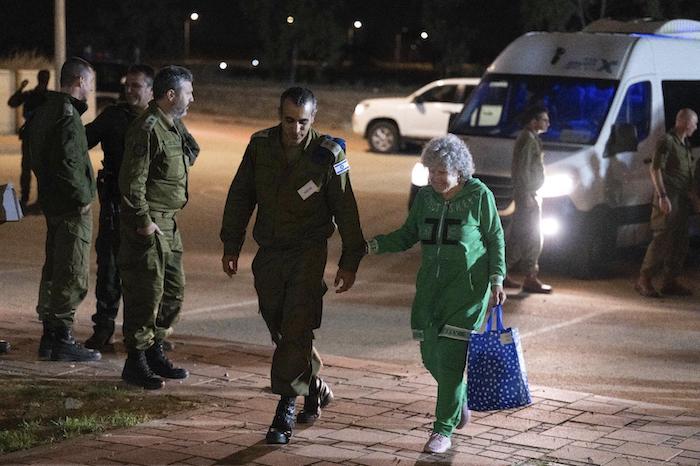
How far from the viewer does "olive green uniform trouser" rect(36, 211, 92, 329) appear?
8.70m

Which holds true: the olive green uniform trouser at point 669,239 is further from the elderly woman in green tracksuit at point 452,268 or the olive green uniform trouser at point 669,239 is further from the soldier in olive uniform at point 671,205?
the elderly woman in green tracksuit at point 452,268

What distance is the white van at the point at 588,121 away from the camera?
43.6ft

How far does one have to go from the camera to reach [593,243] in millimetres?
13375

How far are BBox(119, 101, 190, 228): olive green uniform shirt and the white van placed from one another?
5.48m

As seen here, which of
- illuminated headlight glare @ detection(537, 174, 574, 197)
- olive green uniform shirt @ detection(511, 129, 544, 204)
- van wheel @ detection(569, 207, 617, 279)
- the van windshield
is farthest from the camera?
the van windshield

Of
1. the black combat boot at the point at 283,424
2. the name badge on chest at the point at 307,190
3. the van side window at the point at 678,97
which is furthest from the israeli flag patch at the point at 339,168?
the van side window at the point at 678,97

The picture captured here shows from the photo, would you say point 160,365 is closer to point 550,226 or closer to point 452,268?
point 452,268

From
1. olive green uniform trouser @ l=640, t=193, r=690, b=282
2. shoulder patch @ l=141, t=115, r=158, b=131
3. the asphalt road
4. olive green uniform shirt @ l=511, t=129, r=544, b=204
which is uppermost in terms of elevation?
shoulder patch @ l=141, t=115, r=158, b=131

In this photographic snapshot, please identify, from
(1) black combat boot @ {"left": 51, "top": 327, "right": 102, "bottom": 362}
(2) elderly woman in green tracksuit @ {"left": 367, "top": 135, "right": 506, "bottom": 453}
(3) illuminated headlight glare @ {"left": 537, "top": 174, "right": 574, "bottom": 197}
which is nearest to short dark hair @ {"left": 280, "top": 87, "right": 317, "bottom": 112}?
(2) elderly woman in green tracksuit @ {"left": 367, "top": 135, "right": 506, "bottom": 453}

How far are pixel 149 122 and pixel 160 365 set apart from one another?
1.56 m

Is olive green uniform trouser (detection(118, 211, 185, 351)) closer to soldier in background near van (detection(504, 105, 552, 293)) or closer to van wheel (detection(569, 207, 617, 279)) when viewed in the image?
soldier in background near van (detection(504, 105, 552, 293))

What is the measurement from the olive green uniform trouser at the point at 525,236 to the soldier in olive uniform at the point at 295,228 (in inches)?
214

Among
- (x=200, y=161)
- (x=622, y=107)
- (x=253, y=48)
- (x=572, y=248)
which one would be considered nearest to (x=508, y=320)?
(x=572, y=248)

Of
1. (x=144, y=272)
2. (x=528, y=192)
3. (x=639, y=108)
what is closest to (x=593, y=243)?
(x=528, y=192)
